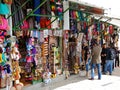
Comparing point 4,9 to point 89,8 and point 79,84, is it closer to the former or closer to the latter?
point 79,84

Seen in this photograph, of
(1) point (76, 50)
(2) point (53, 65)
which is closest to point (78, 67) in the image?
(1) point (76, 50)

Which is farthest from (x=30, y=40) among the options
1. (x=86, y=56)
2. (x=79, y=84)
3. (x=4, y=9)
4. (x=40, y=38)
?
(x=86, y=56)

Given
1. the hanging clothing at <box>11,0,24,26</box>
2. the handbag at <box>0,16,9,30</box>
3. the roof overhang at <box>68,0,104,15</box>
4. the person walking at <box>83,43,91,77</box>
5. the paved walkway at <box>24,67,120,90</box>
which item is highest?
A: the roof overhang at <box>68,0,104,15</box>

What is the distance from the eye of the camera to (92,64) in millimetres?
13344

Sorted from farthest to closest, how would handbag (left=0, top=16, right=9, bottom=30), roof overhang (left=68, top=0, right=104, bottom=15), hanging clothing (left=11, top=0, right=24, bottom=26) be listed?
roof overhang (left=68, top=0, right=104, bottom=15) → hanging clothing (left=11, top=0, right=24, bottom=26) → handbag (left=0, top=16, right=9, bottom=30)

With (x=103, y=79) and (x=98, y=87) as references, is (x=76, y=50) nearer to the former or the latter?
(x=103, y=79)

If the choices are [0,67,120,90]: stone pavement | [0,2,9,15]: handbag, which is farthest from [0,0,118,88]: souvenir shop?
[0,67,120,90]: stone pavement

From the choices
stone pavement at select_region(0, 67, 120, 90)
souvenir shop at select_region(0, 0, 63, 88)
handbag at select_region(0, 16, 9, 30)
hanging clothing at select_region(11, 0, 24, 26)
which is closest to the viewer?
handbag at select_region(0, 16, 9, 30)

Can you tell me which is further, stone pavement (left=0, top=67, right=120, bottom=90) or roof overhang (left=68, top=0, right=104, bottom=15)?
roof overhang (left=68, top=0, right=104, bottom=15)

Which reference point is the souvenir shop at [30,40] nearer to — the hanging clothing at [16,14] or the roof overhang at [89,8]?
the hanging clothing at [16,14]

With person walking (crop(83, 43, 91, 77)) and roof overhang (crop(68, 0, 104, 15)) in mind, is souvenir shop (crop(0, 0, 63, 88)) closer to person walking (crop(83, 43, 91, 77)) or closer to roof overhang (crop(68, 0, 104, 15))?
roof overhang (crop(68, 0, 104, 15))

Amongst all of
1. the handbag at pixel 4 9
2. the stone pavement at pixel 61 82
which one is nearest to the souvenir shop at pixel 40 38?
the handbag at pixel 4 9

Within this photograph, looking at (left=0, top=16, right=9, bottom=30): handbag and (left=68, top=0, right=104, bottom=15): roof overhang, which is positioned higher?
(left=68, top=0, right=104, bottom=15): roof overhang

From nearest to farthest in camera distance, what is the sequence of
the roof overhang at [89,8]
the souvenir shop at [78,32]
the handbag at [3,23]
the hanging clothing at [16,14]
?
the handbag at [3,23]
the hanging clothing at [16,14]
the roof overhang at [89,8]
the souvenir shop at [78,32]
